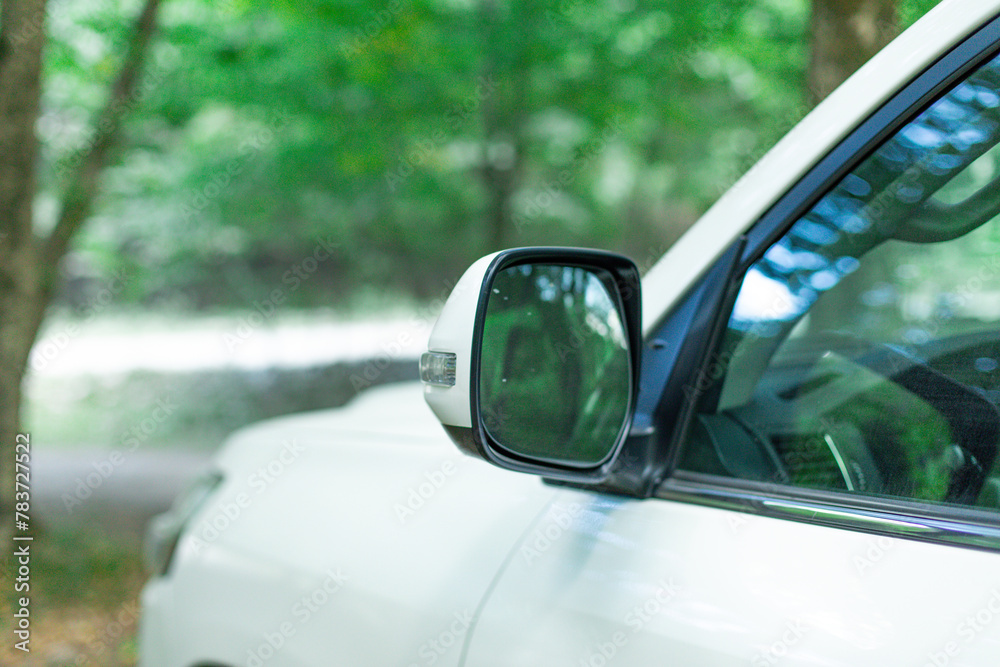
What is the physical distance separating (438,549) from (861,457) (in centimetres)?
78

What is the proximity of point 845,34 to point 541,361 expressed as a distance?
290 cm

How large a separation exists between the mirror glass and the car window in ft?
0.48

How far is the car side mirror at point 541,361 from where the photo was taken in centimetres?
132

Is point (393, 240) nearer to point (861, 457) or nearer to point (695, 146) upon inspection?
point (695, 146)

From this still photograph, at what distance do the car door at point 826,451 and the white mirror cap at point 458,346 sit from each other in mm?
340

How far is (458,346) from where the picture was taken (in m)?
1.30

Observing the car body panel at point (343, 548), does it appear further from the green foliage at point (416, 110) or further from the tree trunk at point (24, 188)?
the green foliage at point (416, 110)

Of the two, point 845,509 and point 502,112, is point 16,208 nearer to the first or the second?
point 502,112

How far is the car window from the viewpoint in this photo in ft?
4.20

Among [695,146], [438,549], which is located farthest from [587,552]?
[695,146]

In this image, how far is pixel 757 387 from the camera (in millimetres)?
1523

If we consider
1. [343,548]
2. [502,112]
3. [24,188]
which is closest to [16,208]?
[24,188]

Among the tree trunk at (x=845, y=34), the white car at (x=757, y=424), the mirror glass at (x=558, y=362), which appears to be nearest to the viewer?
the white car at (x=757, y=424)

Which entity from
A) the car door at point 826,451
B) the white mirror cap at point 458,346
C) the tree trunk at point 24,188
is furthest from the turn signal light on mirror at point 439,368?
the tree trunk at point 24,188
